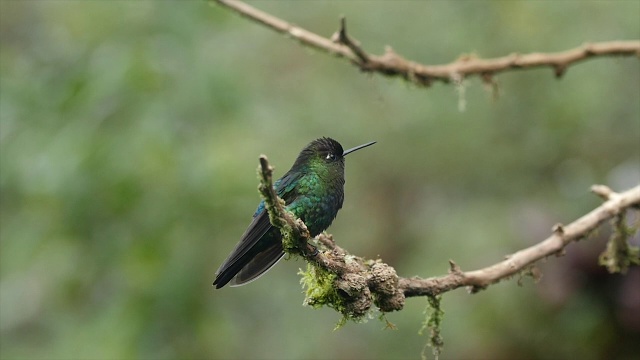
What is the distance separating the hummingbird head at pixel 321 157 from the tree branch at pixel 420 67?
2.27 feet

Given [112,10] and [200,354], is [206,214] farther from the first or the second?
[112,10]

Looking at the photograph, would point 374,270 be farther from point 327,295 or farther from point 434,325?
point 434,325

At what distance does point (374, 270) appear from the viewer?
3262 mm

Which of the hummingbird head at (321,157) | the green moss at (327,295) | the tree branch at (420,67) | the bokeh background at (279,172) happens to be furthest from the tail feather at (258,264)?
the bokeh background at (279,172)

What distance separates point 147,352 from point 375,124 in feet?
Answer: 13.5

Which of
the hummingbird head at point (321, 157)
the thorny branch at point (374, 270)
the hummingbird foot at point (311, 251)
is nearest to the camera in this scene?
the thorny branch at point (374, 270)

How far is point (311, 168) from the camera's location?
13.7ft

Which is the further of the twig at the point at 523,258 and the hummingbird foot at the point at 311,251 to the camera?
the twig at the point at 523,258

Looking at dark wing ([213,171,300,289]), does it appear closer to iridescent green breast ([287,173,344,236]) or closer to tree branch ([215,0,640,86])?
iridescent green breast ([287,173,344,236])

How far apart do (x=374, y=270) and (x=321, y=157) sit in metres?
1.09

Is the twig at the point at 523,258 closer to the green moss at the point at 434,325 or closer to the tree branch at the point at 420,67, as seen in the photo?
the green moss at the point at 434,325

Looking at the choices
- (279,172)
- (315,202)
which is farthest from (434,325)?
(279,172)

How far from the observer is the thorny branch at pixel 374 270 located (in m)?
3.04

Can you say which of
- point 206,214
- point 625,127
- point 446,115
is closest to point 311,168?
point 206,214
